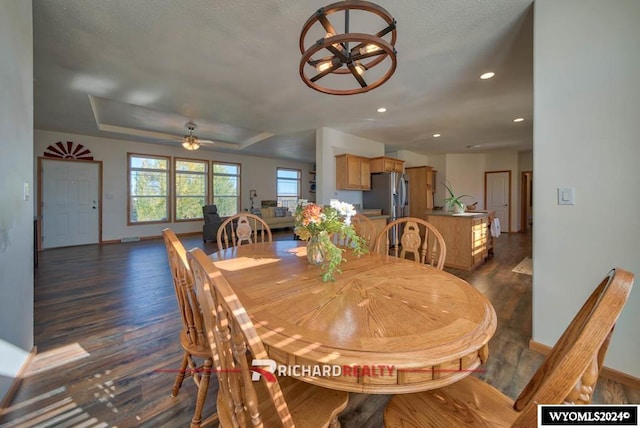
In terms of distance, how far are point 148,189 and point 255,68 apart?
574cm

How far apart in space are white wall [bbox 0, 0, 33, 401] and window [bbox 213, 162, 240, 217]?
20.7 ft

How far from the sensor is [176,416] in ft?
4.46

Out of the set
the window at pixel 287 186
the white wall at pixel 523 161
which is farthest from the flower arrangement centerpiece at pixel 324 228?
the white wall at pixel 523 161

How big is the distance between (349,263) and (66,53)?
11.4 feet

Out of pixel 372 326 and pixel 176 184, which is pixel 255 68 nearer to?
pixel 372 326

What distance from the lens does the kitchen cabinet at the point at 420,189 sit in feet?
23.5

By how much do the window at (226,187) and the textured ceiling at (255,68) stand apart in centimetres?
282

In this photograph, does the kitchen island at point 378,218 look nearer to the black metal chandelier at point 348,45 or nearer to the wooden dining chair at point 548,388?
the black metal chandelier at point 348,45

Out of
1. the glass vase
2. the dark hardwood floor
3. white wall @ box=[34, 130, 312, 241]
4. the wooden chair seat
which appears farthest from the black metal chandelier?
white wall @ box=[34, 130, 312, 241]

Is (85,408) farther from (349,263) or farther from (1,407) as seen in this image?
(349,263)

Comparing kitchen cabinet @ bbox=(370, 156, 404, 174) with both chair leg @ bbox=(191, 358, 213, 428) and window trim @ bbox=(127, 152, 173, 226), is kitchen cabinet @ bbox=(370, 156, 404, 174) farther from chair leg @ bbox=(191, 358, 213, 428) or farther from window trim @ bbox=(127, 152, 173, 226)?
window trim @ bbox=(127, 152, 173, 226)

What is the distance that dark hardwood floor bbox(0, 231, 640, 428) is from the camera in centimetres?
137

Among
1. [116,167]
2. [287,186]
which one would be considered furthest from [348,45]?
[287,186]

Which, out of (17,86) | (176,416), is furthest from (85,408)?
(17,86)
